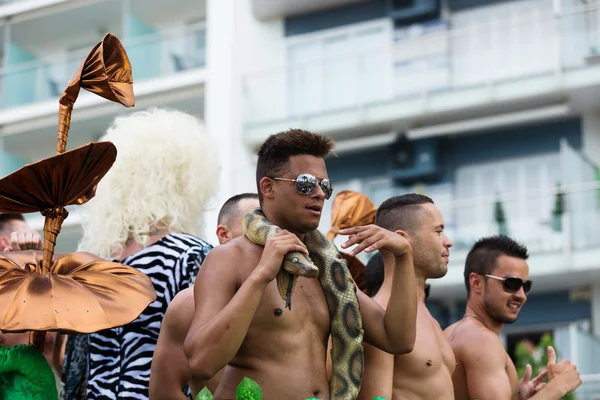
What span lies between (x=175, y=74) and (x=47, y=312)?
60.2 ft

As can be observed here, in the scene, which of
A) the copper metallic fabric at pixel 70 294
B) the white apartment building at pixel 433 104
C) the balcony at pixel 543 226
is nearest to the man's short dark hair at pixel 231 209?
the copper metallic fabric at pixel 70 294

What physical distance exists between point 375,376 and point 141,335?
1.00 m

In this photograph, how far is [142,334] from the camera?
4555 mm

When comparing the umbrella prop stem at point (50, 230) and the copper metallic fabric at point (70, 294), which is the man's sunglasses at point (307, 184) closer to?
the copper metallic fabric at point (70, 294)

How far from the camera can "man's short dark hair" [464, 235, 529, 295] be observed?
5.41 meters

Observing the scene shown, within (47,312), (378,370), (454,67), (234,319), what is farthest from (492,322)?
(454,67)

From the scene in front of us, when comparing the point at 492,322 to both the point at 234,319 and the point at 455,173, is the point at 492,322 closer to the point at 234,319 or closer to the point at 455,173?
the point at 234,319

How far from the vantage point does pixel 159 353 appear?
4.35 metres

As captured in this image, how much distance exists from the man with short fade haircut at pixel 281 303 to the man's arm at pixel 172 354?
0.68 meters

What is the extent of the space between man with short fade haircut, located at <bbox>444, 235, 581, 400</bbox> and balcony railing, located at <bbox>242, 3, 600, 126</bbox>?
1269cm

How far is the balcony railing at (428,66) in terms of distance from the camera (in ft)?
58.2

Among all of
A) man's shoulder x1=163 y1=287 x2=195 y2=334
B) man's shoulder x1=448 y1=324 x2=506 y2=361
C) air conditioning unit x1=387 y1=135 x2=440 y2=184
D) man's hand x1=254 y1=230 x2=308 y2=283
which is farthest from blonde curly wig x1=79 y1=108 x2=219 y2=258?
air conditioning unit x1=387 y1=135 x2=440 y2=184

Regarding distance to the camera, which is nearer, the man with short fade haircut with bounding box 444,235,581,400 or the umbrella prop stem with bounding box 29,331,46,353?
the umbrella prop stem with bounding box 29,331,46,353

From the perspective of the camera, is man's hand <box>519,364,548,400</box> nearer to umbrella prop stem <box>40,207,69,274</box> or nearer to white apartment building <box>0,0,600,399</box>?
umbrella prop stem <box>40,207,69,274</box>
